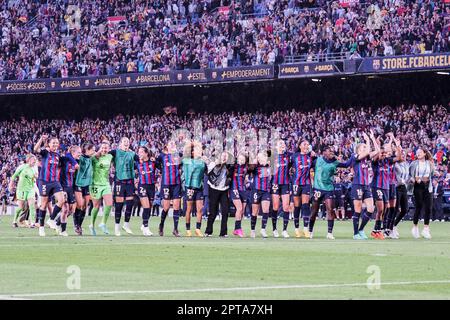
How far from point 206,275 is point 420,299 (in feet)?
12.7

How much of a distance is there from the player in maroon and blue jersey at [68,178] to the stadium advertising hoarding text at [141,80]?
26.5 meters

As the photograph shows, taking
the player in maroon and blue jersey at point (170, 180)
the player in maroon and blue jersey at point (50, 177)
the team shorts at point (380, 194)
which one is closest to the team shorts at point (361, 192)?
the team shorts at point (380, 194)

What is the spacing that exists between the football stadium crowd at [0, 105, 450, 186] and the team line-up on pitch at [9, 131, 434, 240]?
37.6 feet

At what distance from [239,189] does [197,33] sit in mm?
30939

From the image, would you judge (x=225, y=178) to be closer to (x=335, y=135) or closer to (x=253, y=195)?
(x=253, y=195)

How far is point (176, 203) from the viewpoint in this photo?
27297 mm

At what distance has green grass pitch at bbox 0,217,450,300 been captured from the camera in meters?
13.1

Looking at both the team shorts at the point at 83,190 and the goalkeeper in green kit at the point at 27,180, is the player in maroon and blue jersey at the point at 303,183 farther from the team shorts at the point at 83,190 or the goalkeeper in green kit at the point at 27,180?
the goalkeeper in green kit at the point at 27,180

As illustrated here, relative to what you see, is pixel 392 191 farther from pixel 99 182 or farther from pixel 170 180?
pixel 99 182

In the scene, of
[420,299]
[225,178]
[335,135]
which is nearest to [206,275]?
[420,299]

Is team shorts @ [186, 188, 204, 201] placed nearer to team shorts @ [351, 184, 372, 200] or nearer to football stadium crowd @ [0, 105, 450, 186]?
team shorts @ [351, 184, 372, 200]

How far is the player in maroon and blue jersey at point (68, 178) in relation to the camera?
27.0 metres

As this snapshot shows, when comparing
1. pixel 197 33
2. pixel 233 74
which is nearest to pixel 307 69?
pixel 233 74

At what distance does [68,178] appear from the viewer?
27.4m
